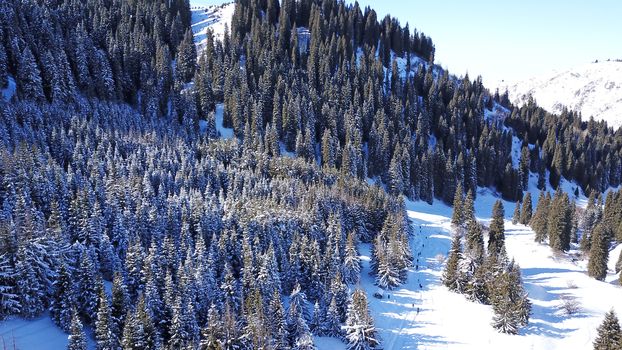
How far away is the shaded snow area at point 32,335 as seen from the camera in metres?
45.5

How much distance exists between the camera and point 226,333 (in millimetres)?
49531

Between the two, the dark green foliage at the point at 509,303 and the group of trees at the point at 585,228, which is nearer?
the dark green foliage at the point at 509,303

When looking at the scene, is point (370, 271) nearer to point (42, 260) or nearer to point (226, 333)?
point (226, 333)

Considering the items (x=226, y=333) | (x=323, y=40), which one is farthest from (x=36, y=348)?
(x=323, y=40)

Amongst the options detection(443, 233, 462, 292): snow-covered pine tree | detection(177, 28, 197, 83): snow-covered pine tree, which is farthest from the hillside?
detection(177, 28, 197, 83): snow-covered pine tree

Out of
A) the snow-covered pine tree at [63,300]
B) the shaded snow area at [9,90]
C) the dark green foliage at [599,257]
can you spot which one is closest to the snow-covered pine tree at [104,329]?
the snow-covered pine tree at [63,300]

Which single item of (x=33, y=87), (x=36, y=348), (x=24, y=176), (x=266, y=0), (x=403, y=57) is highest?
(x=266, y=0)

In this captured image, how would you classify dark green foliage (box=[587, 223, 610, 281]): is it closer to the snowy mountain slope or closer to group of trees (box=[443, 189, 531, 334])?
the snowy mountain slope

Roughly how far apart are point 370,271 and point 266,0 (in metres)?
149

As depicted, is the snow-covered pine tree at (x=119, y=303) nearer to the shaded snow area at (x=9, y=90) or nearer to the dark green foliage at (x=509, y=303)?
the dark green foliage at (x=509, y=303)

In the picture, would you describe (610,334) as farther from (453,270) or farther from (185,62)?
(185,62)

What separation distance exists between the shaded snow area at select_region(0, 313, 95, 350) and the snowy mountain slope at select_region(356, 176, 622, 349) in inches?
1603

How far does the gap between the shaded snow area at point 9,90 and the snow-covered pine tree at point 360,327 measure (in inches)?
3412

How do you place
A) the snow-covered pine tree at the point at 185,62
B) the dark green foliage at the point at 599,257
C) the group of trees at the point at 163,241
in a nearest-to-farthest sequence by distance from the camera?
the group of trees at the point at 163,241 < the dark green foliage at the point at 599,257 < the snow-covered pine tree at the point at 185,62
